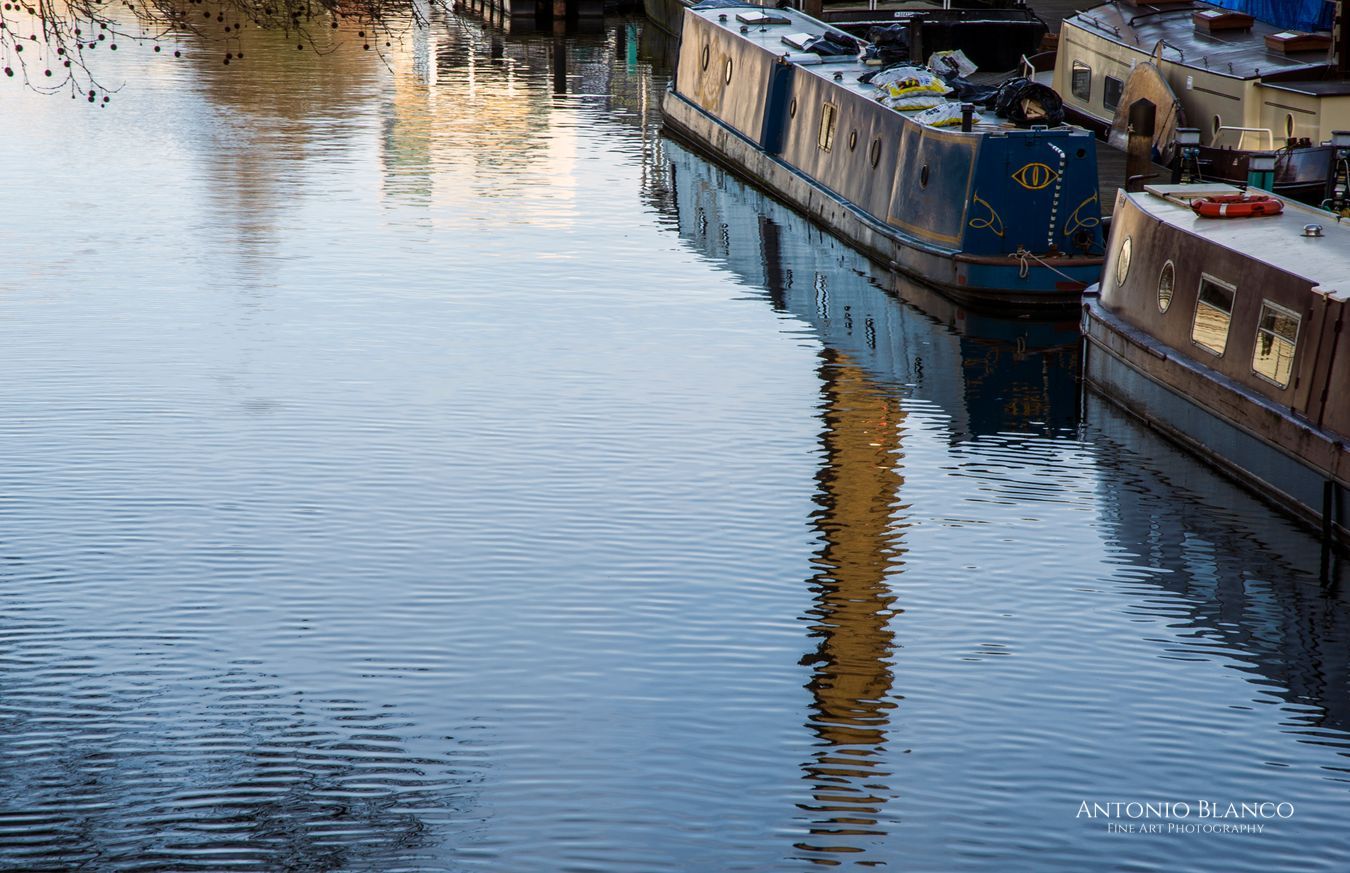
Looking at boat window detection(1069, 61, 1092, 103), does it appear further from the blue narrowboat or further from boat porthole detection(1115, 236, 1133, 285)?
boat porthole detection(1115, 236, 1133, 285)

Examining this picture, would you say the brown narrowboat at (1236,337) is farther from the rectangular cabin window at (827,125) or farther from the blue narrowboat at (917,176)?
the rectangular cabin window at (827,125)

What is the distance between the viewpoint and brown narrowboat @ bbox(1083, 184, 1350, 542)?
15633 mm

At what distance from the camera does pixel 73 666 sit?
13.2 meters

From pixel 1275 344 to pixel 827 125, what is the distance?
1334 cm

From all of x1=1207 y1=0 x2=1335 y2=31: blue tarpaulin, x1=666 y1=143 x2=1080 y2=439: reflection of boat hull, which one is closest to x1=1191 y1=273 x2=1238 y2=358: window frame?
x1=666 y1=143 x2=1080 y2=439: reflection of boat hull

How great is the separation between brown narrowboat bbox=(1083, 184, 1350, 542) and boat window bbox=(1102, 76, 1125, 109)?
12.8 meters

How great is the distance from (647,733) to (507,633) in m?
2.04

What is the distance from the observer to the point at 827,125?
94.3 ft

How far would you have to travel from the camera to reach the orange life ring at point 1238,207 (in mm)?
18453

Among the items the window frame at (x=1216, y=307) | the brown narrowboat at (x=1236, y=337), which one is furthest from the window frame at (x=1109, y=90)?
the window frame at (x=1216, y=307)

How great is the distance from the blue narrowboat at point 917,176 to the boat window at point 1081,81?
16.6 ft

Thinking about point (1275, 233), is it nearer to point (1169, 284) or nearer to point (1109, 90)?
point (1169, 284)

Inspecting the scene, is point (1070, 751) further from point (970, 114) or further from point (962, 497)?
point (970, 114)

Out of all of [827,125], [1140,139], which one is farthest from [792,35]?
[1140,139]
